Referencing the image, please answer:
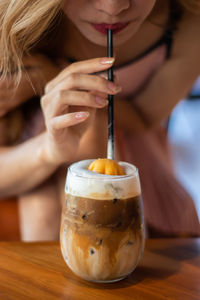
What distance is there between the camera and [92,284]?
22.9 inches

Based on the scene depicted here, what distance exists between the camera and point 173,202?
1.17 metres

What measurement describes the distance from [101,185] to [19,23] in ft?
1.09

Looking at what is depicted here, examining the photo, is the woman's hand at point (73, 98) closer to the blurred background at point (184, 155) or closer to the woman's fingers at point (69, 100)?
the woman's fingers at point (69, 100)

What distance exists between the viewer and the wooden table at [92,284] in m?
0.56

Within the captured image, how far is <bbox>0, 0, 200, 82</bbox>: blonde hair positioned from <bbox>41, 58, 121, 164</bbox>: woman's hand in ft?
0.30

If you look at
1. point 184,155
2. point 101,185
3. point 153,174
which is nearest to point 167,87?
point 153,174

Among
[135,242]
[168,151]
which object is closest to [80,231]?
[135,242]

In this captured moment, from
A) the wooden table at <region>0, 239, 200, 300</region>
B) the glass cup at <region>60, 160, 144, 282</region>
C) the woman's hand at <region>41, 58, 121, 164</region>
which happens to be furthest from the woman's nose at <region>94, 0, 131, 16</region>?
the wooden table at <region>0, 239, 200, 300</region>

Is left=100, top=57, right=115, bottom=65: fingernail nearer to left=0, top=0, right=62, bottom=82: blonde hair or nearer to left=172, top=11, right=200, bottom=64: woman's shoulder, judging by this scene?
left=0, top=0, right=62, bottom=82: blonde hair

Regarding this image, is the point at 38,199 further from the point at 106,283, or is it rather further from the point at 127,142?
the point at 106,283

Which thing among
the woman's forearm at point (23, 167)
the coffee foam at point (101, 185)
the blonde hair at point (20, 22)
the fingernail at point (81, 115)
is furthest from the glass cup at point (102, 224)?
the woman's forearm at point (23, 167)

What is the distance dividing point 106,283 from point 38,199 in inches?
18.6

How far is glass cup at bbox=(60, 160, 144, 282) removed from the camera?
0.55 meters

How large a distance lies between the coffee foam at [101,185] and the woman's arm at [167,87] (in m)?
0.57
